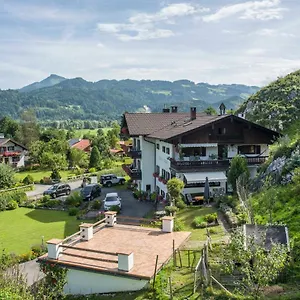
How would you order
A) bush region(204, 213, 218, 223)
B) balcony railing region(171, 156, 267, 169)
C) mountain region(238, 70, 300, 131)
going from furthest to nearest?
mountain region(238, 70, 300, 131) < balcony railing region(171, 156, 267, 169) < bush region(204, 213, 218, 223)

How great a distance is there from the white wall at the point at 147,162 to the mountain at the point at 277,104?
14.6 meters

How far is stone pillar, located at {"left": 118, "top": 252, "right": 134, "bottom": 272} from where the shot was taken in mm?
13576

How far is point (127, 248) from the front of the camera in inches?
657

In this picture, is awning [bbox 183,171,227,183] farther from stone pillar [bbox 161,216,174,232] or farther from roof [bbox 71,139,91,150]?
roof [bbox 71,139,91,150]

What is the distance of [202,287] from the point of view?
481 inches

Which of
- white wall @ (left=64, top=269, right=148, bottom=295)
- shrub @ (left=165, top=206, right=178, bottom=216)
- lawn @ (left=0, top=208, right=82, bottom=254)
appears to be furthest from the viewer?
shrub @ (left=165, top=206, right=178, bottom=216)

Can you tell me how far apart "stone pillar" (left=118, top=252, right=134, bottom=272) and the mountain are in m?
32.3

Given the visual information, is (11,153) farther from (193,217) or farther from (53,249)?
(53,249)

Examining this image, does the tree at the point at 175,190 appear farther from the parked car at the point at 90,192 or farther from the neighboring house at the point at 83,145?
the neighboring house at the point at 83,145

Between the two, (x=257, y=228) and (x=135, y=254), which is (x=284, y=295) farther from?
(x=135, y=254)

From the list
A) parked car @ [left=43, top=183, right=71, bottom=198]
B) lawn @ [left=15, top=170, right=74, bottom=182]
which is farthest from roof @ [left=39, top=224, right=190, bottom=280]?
lawn @ [left=15, top=170, right=74, bottom=182]

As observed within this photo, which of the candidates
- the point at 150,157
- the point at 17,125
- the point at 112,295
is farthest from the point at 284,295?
the point at 17,125

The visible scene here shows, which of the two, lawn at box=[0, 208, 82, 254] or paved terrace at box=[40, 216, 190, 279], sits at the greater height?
paved terrace at box=[40, 216, 190, 279]

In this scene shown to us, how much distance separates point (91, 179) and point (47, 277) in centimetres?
3758
